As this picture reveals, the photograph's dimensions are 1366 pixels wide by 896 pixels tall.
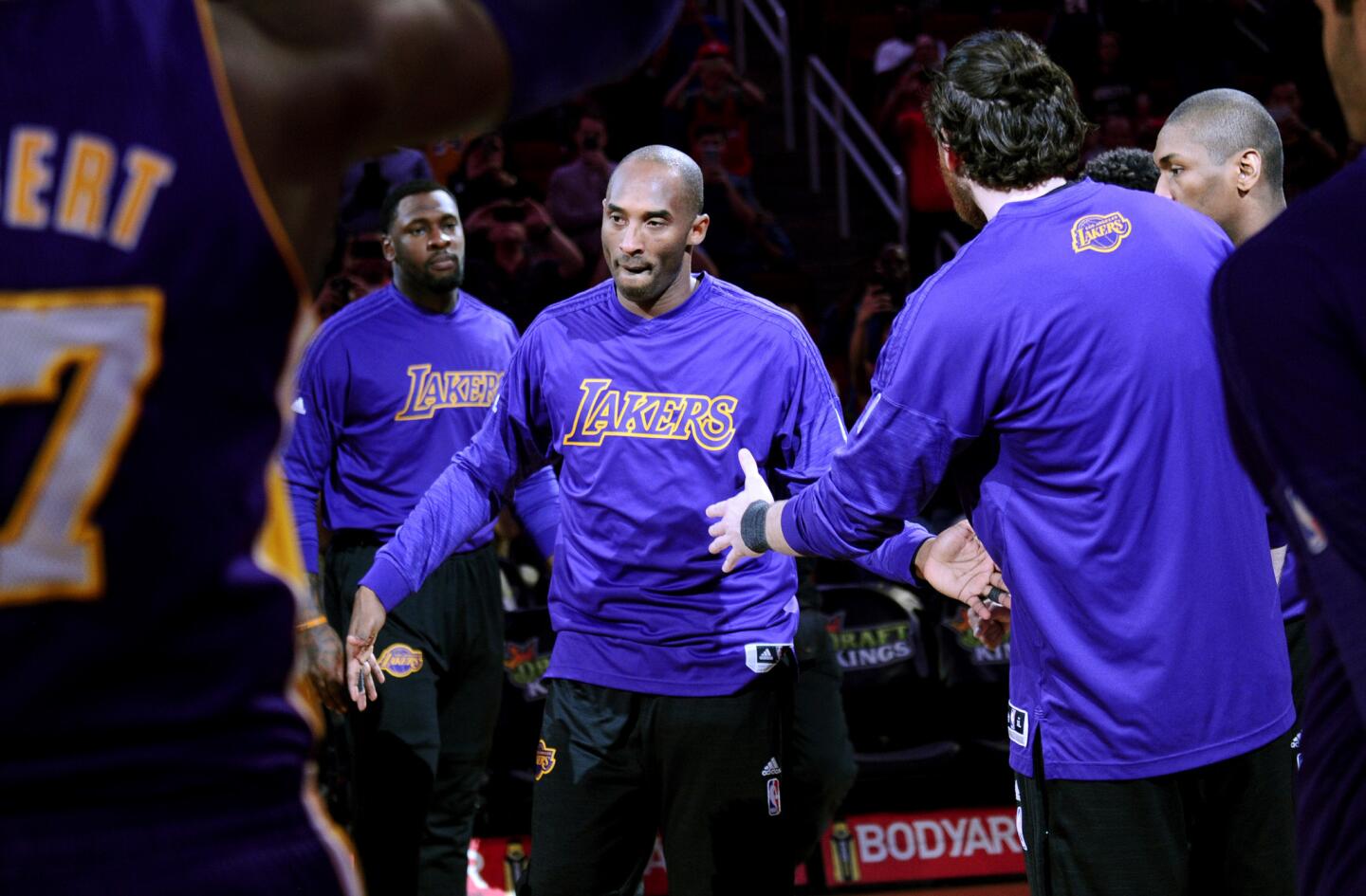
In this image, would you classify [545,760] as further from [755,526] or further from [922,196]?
[922,196]

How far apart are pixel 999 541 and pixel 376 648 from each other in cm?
311

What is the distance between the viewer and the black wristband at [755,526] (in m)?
3.36

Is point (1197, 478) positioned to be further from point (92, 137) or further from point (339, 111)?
point (92, 137)

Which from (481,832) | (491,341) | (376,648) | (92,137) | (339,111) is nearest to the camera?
(92,137)

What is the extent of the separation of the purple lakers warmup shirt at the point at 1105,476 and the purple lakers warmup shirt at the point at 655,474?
1239 millimetres

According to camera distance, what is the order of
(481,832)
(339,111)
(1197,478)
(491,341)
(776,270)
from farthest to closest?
(776,270) → (481,832) → (491,341) → (1197,478) → (339,111)

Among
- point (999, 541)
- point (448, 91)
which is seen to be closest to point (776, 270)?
point (999, 541)

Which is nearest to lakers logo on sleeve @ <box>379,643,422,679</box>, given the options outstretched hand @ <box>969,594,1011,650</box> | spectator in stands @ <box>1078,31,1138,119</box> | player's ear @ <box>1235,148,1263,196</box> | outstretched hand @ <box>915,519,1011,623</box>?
outstretched hand @ <box>915,519,1011,623</box>

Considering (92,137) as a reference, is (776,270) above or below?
below

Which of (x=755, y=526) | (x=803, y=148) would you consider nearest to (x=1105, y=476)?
(x=755, y=526)

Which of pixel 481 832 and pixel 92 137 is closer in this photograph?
pixel 92 137

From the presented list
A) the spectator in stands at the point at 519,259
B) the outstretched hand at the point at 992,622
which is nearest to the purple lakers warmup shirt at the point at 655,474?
the outstretched hand at the point at 992,622

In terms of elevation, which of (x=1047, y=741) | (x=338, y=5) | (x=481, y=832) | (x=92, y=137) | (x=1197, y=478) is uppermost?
(x=338, y=5)

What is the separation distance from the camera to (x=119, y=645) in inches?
47.9
